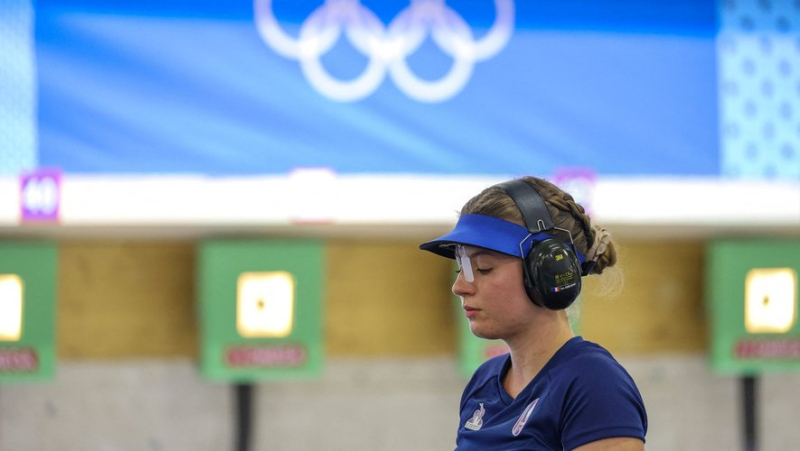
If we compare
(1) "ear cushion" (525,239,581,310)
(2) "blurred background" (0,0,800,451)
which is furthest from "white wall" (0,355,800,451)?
(1) "ear cushion" (525,239,581,310)

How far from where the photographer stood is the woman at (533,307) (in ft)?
3.45

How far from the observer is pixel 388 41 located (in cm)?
246

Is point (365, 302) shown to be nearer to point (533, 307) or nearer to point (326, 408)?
point (326, 408)

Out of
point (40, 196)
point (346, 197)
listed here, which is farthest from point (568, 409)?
point (40, 196)

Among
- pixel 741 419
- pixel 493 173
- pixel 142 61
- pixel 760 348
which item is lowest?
pixel 741 419

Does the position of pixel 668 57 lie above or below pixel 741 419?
above

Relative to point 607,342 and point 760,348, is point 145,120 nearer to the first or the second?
point 607,342

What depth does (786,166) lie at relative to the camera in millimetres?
2533

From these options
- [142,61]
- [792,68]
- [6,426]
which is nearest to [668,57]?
[792,68]

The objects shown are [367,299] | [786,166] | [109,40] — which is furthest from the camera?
[367,299]

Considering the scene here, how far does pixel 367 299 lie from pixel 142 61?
35.6 inches

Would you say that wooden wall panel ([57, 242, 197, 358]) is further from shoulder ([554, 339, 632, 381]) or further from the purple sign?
shoulder ([554, 339, 632, 381])

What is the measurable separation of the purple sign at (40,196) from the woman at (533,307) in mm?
1350

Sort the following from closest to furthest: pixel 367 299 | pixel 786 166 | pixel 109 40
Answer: pixel 109 40 < pixel 786 166 < pixel 367 299
